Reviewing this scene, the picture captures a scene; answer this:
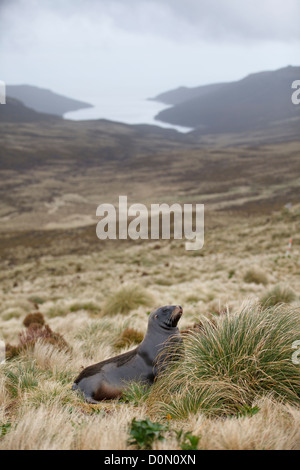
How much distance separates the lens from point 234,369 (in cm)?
376

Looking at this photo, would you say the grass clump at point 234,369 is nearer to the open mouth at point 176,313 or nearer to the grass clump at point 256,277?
the open mouth at point 176,313

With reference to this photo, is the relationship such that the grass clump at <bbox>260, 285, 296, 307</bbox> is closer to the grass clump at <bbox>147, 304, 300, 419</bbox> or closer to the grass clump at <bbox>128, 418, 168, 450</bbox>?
the grass clump at <bbox>147, 304, 300, 419</bbox>

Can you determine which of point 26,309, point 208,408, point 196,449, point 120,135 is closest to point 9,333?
point 26,309

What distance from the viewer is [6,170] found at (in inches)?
3947

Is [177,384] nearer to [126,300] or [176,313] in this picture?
[176,313]

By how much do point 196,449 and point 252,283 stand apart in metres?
12.0

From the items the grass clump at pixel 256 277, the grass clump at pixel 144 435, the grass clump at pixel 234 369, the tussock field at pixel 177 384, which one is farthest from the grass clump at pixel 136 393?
the grass clump at pixel 256 277

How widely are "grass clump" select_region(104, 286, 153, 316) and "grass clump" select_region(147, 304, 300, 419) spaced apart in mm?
6873

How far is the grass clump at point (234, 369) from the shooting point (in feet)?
11.5

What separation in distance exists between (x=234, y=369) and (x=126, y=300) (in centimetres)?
774

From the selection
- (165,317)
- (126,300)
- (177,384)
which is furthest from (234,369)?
(126,300)

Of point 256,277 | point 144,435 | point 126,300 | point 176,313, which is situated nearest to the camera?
point 144,435

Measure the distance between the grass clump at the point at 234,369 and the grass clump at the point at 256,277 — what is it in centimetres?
1041
